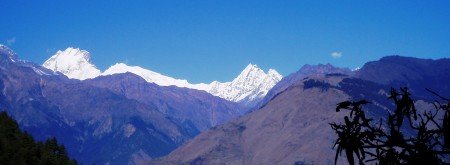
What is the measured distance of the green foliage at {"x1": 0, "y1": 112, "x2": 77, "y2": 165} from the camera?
105m

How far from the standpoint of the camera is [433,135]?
10.8 metres

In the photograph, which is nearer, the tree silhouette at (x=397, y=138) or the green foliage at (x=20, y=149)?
the tree silhouette at (x=397, y=138)

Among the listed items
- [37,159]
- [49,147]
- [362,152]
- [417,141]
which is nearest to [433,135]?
[417,141]

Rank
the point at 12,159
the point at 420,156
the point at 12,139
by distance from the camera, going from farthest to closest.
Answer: the point at 12,139 < the point at 12,159 < the point at 420,156

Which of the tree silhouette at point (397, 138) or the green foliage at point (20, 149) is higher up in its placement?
the green foliage at point (20, 149)

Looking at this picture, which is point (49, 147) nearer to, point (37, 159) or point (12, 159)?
point (37, 159)

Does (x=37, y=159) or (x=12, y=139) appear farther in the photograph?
(x=12, y=139)

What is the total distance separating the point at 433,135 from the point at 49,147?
443 feet

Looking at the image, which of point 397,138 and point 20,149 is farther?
point 20,149

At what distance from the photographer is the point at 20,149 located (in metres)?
112

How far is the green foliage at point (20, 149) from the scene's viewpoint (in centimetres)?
10506

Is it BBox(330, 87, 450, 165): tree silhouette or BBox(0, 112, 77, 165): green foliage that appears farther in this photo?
BBox(0, 112, 77, 165): green foliage

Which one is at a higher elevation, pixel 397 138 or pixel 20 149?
pixel 20 149

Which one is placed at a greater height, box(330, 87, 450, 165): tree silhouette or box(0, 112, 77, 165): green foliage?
box(0, 112, 77, 165): green foliage
